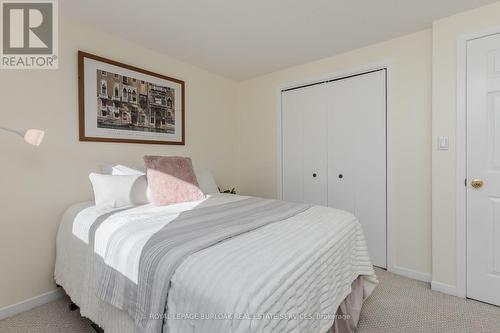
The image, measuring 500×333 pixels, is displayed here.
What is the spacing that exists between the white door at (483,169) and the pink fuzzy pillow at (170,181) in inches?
91.0

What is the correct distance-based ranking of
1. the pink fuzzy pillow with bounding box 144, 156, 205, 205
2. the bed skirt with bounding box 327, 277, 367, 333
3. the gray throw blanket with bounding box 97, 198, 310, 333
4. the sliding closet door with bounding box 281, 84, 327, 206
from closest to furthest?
the gray throw blanket with bounding box 97, 198, 310, 333 → the bed skirt with bounding box 327, 277, 367, 333 → the pink fuzzy pillow with bounding box 144, 156, 205, 205 → the sliding closet door with bounding box 281, 84, 327, 206

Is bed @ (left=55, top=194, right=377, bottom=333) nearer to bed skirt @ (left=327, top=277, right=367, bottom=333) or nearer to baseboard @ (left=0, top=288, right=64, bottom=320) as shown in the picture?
bed skirt @ (left=327, top=277, right=367, bottom=333)

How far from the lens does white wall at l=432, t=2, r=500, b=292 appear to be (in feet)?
6.88

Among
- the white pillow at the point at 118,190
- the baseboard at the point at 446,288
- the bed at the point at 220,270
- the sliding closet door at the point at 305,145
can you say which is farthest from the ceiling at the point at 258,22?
the baseboard at the point at 446,288

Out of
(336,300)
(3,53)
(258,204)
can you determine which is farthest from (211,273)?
(3,53)

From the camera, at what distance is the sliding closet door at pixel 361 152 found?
262cm

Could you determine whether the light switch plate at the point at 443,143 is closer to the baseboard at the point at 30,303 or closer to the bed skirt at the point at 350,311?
the bed skirt at the point at 350,311

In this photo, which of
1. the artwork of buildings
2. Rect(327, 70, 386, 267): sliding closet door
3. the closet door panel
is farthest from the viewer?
the closet door panel

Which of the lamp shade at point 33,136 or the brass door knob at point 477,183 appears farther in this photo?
the brass door knob at point 477,183

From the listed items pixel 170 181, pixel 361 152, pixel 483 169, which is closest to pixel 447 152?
pixel 483 169

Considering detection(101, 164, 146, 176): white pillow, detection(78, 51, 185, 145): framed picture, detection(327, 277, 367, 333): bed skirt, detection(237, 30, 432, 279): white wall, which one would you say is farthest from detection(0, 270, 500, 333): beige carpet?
detection(78, 51, 185, 145): framed picture

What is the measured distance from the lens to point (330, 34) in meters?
2.44

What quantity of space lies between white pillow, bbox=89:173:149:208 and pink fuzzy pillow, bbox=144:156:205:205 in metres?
0.11

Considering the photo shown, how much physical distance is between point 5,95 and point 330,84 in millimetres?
3033
